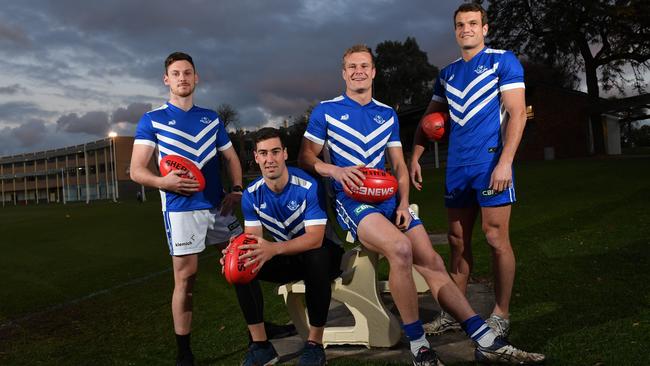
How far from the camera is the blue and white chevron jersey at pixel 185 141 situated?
3.73m

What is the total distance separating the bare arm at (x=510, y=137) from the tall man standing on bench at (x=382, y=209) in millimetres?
646

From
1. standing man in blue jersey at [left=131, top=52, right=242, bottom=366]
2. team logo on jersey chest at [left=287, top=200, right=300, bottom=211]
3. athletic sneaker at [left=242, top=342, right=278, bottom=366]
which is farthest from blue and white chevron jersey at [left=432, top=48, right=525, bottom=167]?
athletic sneaker at [left=242, top=342, right=278, bottom=366]

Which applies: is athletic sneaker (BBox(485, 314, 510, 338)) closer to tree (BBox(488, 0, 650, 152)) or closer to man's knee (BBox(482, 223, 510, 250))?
man's knee (BBox(482, 223, 510, 250))

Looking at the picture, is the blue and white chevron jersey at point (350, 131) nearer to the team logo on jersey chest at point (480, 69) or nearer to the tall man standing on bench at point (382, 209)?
the tall man standing on bench at point (382, 209)

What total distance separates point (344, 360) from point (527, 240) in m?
5.61

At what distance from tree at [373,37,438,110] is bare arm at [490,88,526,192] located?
52.6 meters

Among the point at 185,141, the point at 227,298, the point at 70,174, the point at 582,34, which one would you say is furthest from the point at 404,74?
the point at 70,174

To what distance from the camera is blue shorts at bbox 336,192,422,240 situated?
11.6ft

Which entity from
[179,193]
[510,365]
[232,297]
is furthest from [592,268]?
[179,193]

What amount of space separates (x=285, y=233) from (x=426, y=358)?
53.3 inches

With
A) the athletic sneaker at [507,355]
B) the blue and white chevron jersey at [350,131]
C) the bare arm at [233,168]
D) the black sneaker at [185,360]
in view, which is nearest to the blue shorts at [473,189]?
the blue and white chevron jersey at [350,131]

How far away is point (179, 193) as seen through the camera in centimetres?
→ 364

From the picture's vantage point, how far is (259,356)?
3549mm

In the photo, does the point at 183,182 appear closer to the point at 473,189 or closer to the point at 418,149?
the point at 418,149
